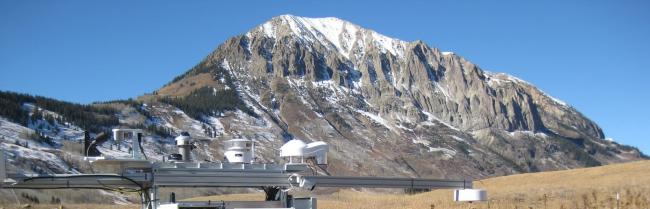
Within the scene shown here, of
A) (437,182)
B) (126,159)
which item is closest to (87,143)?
(126,159)

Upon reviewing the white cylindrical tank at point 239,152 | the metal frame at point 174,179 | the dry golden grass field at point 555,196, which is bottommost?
the dry golden grass field at point 555,196

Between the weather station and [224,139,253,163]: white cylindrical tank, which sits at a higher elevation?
[224,139,253,163]: white cylindrical tank

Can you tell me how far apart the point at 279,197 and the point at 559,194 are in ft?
106

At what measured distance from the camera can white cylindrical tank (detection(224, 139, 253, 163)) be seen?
33812mm

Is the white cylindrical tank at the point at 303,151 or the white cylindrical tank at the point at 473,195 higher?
the white cylindrical tank at the point at 303,151

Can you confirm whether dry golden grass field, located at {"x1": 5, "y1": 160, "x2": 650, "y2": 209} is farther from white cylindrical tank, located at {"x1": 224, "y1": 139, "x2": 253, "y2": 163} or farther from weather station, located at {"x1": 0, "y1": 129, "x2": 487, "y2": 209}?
white cylindrical tank, located at {"x1": 224, "y1": 139, "x2": 253, "y2": 163}

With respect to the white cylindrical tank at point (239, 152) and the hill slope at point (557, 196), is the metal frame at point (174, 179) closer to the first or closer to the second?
the white cylindrical tank at point (239, 152)

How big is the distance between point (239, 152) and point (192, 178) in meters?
3.30

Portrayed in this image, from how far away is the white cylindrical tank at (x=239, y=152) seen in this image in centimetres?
3381

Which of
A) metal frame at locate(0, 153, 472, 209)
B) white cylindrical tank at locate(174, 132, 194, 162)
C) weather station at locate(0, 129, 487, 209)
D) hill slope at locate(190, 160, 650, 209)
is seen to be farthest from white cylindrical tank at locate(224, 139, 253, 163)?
hill slope at locate(190, 160, 650, 209)

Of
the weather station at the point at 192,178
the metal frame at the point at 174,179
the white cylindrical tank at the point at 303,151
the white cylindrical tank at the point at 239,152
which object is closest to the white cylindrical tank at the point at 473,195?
the weather station at the point at 192,178

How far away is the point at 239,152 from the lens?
1335 inches

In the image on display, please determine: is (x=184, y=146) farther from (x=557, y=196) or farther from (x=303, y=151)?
(x=557, y=196)

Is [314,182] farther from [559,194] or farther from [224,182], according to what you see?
[559,194]
